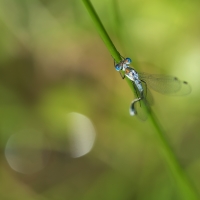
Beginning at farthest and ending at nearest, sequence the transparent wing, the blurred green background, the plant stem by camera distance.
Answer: the blurred green background, the transparent wing, the plant stem

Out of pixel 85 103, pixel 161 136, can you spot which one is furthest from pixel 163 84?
pixel 85 103

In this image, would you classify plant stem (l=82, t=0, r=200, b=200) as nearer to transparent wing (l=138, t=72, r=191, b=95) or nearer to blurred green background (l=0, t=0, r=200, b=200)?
transparent wing (l=138, t=72, r=191, b=95)

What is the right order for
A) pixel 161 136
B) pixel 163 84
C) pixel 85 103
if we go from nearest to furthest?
pixel 161 136, pixel 163 84, pixel 85 103

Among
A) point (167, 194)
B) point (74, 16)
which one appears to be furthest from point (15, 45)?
point (167, 194)

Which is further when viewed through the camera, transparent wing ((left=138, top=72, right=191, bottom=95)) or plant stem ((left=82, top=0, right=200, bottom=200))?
transparent wing ((left=138, top=72, right=191, bottom=95))

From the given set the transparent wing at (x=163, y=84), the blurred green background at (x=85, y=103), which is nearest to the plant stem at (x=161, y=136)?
the transparent wing at (x=163, y=84)

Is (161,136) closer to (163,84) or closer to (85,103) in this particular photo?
(163,84)

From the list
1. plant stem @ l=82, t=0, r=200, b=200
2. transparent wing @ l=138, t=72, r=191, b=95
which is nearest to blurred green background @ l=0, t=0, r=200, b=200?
transparent wing @ l=138, t=72, r=191, b=95

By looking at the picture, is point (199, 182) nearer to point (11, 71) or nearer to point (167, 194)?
point (167, 194)

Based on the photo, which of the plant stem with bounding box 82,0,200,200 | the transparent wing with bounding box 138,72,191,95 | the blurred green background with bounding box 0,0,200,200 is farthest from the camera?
the blurred green background with bounding box 0,0,200,200
